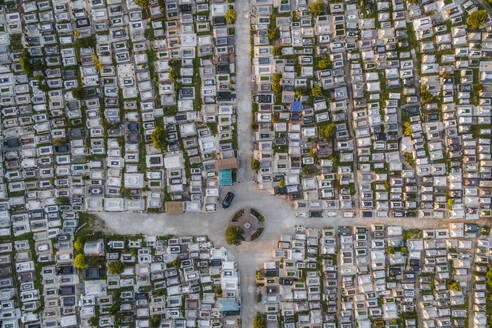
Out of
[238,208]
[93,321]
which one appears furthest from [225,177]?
[93,321]

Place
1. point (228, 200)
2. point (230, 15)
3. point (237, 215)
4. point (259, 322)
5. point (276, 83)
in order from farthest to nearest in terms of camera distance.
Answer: point (237, 215)
point (228, 200)
point (276, 83)
point (259, 322)
point (230, 15)

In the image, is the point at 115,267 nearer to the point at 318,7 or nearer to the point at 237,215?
the point at 237,215

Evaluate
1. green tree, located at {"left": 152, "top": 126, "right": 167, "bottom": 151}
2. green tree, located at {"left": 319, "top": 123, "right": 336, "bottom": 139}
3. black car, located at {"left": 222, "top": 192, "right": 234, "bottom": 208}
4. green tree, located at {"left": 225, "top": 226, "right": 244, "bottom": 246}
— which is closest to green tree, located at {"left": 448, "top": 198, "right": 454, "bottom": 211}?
green tree, located at {"left": 319, "top": 123, "right": 336, "bottom": 139}

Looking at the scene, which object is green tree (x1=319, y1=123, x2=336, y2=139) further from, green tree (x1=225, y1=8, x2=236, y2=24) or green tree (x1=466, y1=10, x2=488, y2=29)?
green tree (x1=466, y1=10, x2=488, y2=29)

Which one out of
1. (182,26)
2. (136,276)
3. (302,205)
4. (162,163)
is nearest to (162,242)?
(136,276)

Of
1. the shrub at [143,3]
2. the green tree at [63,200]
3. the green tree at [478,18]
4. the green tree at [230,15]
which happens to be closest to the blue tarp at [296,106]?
the green tree at [230,15]

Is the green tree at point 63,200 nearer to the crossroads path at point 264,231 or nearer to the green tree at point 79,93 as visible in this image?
the crossroads path at point 264,231
